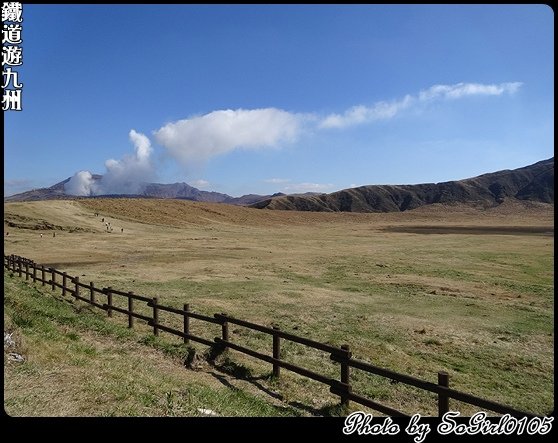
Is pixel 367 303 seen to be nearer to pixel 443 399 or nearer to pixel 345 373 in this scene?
pixel 345 373

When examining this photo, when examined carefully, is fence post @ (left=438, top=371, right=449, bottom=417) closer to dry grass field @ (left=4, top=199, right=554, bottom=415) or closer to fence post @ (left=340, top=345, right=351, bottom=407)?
fence post @ (left=340, top=345, right=351, bottom=407)

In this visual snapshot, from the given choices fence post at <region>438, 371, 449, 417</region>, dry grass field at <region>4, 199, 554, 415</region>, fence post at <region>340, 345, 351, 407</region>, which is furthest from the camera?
dry grass field at <region>4, 199, 554, 415</region>

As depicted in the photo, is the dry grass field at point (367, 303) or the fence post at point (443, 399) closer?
the fence post at point (443, 399)

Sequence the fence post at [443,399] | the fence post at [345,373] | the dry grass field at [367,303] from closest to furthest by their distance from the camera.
Answer: the fence post at [443,399]
the fence post at [345,373]
the dry grass field at [367,303]

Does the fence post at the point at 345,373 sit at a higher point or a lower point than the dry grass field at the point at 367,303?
higher

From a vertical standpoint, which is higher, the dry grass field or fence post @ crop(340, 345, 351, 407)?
fence post @ crop(340, 345, 351, 407)

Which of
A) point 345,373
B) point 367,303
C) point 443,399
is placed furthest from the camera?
point 367,303

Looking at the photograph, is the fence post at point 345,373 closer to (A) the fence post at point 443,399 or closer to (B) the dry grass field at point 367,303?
(B) the dry grass field at point 367,303

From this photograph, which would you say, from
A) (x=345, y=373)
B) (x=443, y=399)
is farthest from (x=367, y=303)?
(x=443, y=399)

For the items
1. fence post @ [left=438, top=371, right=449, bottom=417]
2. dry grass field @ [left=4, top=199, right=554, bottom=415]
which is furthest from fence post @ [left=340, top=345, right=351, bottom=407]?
fence post @ [left=438, top=371, right=449, bottom=417]

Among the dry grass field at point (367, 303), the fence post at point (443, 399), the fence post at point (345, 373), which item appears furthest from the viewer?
the dry grass field at point (367, 303)

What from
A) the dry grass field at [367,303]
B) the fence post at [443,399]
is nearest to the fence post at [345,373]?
the dry grass field at [367,303]

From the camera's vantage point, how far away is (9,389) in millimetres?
6754

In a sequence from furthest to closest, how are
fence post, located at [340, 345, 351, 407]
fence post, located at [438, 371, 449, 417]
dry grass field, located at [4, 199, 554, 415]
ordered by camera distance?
dry grass field, located at [4, 199, 554, 415]
fence post, located at [340, 345, 351, 407]
fence post, located at [438, 371, 449, 417]
